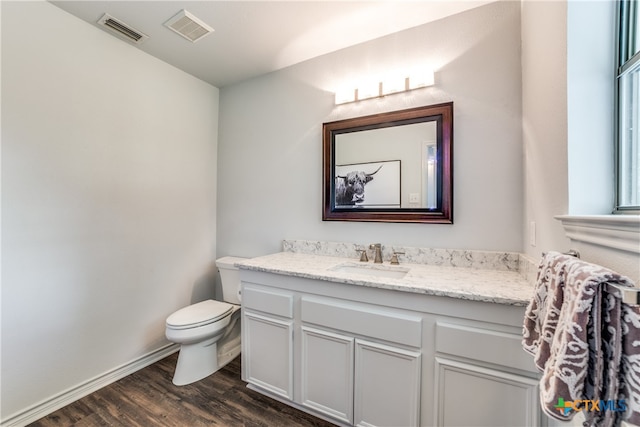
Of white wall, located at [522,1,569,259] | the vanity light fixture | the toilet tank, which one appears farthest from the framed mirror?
the toilet tank

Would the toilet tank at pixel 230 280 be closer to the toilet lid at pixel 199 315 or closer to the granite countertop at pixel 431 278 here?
the toilet lid at pixel 199 315

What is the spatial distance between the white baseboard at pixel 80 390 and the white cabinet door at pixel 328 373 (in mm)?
1417

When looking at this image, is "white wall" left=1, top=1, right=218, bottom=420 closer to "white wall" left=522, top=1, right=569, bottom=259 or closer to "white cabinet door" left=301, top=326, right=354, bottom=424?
"white cabinet door" left=301, top=326, right=354, bottom=424

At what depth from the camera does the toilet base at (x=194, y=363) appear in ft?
6.24

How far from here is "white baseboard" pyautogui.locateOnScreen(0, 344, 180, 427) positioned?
5.01 feet

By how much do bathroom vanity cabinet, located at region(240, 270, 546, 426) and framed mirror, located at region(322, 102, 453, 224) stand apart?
688 millimetres

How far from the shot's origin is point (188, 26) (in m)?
1.82

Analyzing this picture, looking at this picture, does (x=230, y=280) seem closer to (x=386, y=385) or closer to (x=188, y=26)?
(x=386, y=385)

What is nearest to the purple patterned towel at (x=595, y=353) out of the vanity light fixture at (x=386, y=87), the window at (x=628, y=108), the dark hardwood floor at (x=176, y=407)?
the window at (x=628, y=108)

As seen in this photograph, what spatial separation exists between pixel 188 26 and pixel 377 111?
143cm

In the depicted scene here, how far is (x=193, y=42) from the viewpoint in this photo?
2.00 m

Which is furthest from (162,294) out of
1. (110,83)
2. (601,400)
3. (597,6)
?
(597,6)

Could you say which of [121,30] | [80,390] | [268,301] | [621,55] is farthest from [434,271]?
[121,30]

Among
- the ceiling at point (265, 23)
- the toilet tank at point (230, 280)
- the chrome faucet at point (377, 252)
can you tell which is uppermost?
the ceiling at point (265, 23)
